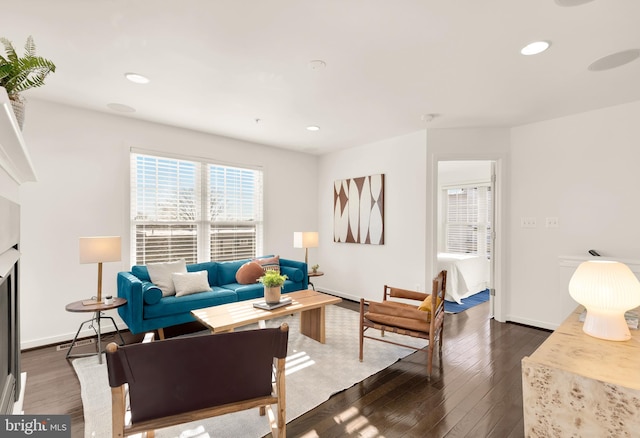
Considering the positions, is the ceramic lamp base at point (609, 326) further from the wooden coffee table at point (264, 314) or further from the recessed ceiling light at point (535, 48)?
the wooden coffee table at point (264, 314)

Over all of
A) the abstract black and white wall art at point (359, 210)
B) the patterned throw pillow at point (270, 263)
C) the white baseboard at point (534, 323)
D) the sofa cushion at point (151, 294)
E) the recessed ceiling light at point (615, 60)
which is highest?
the recessed ceiling light at point (615, 60)

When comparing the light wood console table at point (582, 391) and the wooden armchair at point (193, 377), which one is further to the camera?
the wooden armchair at point (193, 377)

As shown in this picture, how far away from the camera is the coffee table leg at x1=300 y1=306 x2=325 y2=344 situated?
3.33 meters

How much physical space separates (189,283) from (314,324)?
1539 millimetres

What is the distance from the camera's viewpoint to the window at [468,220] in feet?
21.3

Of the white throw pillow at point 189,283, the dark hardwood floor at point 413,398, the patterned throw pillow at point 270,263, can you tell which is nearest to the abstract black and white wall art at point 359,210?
the patterned throw pillow at point 270,263

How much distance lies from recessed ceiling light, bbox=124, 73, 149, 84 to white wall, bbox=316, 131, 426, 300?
329 cm

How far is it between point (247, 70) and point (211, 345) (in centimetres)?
221

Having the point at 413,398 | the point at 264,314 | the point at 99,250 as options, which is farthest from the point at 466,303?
the point at 99,250

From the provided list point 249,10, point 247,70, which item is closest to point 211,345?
point 249,10

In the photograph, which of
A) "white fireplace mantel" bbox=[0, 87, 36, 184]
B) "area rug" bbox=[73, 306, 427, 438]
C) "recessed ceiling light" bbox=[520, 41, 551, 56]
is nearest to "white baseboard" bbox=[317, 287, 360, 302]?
"area rug" bbox=[73, 306, 427, 438]

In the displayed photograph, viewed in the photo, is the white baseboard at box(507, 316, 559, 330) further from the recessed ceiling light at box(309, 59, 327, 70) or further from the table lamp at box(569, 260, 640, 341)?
the recessed ceiling light at box(309, 59, 327, 70)

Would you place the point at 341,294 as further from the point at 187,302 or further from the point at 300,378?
the point at 300,378

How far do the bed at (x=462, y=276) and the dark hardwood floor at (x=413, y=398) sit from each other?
1634 mm
